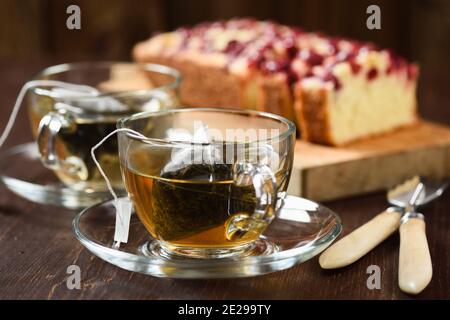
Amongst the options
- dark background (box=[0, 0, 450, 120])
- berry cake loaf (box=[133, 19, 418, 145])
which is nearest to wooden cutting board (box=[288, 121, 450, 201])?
berry cake loaf (box=[133, 19, 418, 145])

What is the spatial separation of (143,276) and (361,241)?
371mm

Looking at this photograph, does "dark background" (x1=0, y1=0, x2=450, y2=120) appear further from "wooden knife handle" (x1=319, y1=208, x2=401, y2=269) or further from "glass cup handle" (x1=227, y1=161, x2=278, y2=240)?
"glass cup handle" (x1=227, y1=161, x2=278, y2=240)

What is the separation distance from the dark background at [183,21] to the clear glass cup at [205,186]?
2908 millimetres

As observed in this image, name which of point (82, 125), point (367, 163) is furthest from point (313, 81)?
point (82, 125)

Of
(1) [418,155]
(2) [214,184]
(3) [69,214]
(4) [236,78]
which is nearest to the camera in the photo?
(2) [214,184]

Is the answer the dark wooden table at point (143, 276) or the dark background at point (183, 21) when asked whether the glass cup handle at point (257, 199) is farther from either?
the dark background at point (183, 21)

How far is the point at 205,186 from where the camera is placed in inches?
46.4

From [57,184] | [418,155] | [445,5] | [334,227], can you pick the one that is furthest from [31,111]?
[445,5]

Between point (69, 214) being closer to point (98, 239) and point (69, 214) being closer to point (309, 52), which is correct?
point (98, 239)

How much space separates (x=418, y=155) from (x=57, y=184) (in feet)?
2.70

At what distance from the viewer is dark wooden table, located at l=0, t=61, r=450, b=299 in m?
1.14

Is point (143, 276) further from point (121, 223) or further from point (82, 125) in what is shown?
point (82, 125)

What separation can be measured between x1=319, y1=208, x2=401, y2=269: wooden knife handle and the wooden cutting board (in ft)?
0.81

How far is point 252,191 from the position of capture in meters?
1.19
